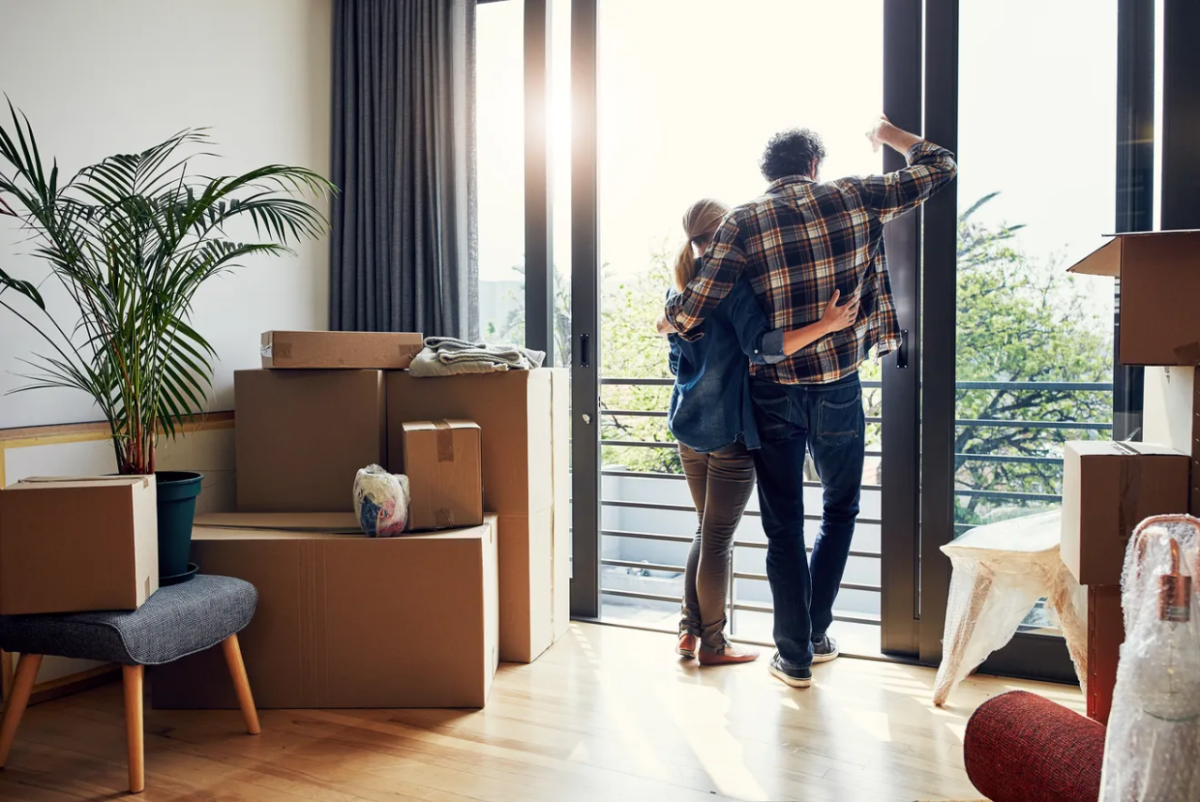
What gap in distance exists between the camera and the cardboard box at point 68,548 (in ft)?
5.91

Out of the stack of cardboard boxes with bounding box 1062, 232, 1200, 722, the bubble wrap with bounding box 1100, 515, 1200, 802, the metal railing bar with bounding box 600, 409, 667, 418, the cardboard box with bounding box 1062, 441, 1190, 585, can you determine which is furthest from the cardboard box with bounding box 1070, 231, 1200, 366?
the metal railing bar with bounding box 600, 409, 667, 418

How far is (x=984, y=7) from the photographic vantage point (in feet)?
8.11

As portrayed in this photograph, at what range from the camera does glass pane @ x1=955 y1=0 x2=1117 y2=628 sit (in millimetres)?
2410

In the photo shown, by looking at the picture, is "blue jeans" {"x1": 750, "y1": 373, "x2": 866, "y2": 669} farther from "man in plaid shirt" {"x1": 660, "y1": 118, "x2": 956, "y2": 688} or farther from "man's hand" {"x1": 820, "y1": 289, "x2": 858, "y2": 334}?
"man's hand" {"x1": 820, "y1": 289, "x2": 858, "y2": 334}

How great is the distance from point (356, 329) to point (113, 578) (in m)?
1.50

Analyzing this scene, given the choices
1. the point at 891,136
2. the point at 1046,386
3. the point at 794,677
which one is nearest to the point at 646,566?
the point at 794,677

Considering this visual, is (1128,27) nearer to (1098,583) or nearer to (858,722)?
(1098,583)

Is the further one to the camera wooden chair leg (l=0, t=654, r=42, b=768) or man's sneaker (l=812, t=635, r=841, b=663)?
man's sneaker (l=812, t=635, r=841, b=663)

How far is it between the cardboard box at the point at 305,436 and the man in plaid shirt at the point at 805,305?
37.9 inches

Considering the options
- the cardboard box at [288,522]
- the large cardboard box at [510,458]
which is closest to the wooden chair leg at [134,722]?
the cardboard box at [288,522]

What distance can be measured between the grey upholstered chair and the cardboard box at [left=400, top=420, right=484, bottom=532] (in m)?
0.54

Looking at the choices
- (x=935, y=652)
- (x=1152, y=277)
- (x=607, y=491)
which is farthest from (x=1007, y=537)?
(x=607, y=491)

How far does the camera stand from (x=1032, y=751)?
1.20 meters

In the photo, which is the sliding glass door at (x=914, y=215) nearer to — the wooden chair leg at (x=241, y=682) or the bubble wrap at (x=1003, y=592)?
the bubble wrap at (x=1003, y=592)
